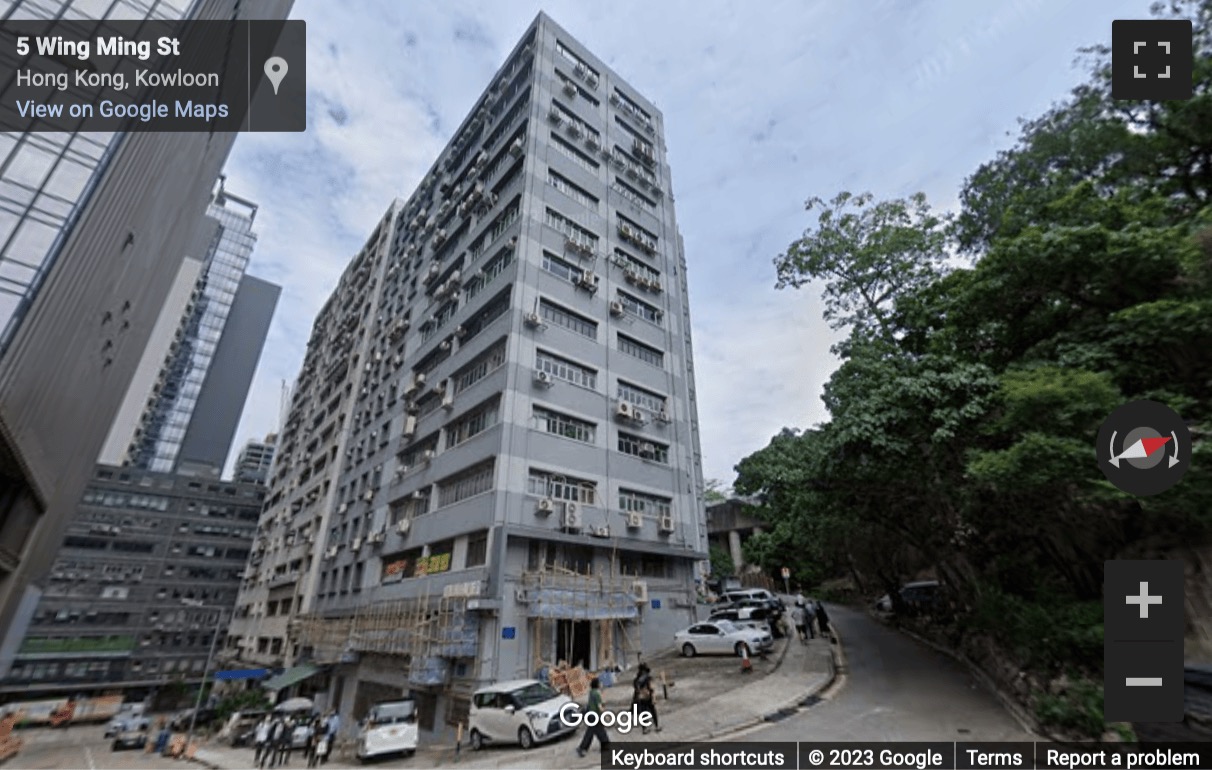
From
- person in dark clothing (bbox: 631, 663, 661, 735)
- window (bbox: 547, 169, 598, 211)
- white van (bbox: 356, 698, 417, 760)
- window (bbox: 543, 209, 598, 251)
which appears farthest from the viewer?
window (bbox: 547, 169, 598, 211)

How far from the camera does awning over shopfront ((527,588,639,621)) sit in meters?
19.6

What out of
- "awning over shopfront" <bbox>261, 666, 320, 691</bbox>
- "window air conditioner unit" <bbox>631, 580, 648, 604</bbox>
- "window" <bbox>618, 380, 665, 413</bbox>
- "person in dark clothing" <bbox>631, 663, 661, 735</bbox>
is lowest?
"awning over shopfront" <bbox>261, 666, 320, 691</bbox>

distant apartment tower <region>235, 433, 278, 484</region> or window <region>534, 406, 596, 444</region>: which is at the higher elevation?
distant apartment tower <region>235, 433, 278, 484</region>

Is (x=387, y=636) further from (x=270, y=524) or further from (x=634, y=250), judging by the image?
(x=270, y=524)

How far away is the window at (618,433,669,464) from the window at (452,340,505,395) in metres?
6.96

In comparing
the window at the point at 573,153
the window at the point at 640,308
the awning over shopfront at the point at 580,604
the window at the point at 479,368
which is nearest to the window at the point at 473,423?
the window at the point at 479,368

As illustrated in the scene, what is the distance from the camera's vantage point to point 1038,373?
37.3ft

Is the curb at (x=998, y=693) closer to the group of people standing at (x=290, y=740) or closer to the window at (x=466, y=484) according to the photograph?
the window at (x=466, y=484)

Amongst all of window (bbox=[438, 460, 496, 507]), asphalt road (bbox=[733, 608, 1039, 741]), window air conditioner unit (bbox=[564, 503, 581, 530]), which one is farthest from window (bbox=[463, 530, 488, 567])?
asphalt road (bbox=[733, 608, 1039, 741])

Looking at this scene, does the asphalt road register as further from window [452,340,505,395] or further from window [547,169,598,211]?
window [547,169,598,211]

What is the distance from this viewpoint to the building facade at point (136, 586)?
5472 cm

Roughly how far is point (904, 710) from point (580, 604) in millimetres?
11571

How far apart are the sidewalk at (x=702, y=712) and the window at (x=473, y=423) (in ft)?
39.3
